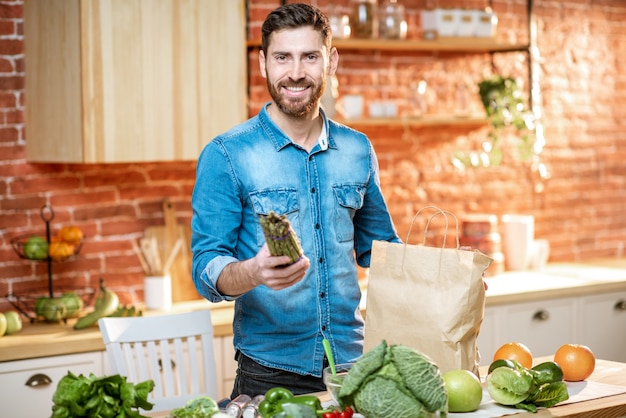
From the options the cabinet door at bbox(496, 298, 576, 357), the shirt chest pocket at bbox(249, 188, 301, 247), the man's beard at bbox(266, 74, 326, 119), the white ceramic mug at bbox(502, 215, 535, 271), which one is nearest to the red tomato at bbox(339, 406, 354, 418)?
the shirt chest pocket at bbox(249, 188, 301, 247)

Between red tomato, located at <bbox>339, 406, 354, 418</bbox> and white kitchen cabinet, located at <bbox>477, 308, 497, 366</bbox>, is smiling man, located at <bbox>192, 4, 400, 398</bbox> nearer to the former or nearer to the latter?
red tomato, located at <bbox>339, 406, 354, 418</bbox>

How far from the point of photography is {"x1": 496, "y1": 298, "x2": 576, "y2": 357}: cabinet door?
14.0 ft

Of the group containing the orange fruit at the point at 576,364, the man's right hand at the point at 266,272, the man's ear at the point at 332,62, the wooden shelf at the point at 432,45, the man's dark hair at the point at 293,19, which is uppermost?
the wooden shelf at the point at 432,45

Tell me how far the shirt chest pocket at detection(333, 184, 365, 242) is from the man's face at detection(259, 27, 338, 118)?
0.26 m

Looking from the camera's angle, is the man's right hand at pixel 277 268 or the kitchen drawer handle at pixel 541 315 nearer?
the man's right hand at pixel 277 268

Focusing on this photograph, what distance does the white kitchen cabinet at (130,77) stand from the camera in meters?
3.56

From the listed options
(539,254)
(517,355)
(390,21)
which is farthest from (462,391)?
(539,254)

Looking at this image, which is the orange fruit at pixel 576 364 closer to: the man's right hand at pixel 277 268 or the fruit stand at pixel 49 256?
the man's right hand at pixel 277 268

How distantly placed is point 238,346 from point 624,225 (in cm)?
344

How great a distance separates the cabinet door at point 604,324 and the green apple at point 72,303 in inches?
89.4

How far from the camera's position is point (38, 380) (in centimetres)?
337

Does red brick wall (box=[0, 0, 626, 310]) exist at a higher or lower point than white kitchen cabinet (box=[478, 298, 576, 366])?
higher

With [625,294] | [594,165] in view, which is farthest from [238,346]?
[594,165]

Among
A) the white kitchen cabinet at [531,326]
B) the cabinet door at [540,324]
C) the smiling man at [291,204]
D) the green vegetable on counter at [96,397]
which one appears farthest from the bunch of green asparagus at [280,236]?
the cabinet door at [540,324]
